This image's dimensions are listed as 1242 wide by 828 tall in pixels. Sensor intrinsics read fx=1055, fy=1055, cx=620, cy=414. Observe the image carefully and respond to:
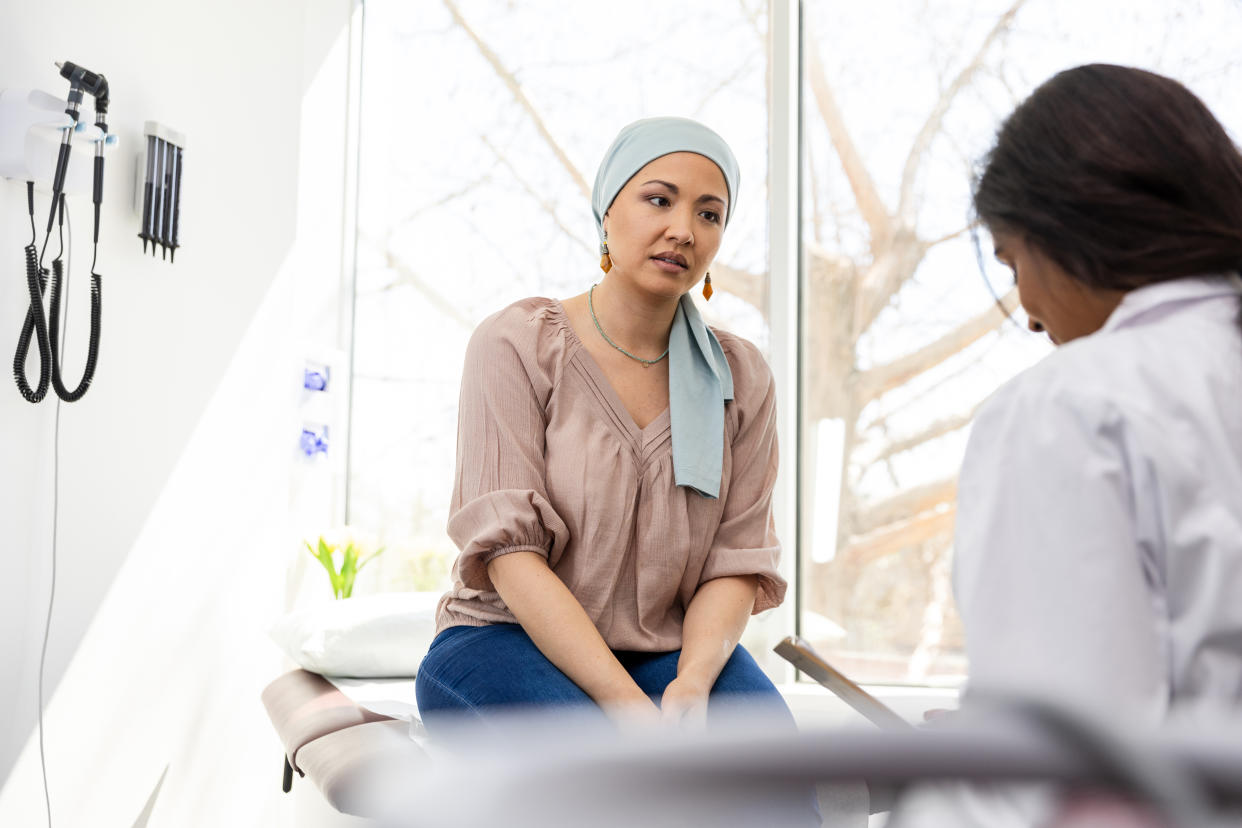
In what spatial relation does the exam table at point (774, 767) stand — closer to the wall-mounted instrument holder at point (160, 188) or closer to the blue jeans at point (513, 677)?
the blue jeans at point (513, 677)

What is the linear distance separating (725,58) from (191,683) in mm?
2176

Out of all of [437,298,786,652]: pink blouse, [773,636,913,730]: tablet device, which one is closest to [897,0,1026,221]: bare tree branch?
[437,298,786,652]: pink blouse

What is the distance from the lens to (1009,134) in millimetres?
832

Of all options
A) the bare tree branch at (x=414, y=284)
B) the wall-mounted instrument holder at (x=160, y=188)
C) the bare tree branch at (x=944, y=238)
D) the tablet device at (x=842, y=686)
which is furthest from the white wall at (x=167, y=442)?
the bare tree branch at (x=944, y=238)

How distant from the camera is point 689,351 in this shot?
1.76 metres

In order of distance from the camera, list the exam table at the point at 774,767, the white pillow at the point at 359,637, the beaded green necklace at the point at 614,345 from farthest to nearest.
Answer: the white pillow at the point at 359,637, the beaded green necklace at the point at 614,345, the exam table at the point at 774,767

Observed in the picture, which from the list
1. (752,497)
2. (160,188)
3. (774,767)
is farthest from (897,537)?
(774,767)

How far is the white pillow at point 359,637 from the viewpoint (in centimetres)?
227

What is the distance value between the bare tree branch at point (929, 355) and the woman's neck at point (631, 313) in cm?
125

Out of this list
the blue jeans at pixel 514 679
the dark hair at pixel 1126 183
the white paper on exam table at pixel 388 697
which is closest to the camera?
the dark hair at pixel 1126 183

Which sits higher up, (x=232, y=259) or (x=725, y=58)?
(x=725, y=58)

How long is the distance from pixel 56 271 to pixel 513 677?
41.6 inches

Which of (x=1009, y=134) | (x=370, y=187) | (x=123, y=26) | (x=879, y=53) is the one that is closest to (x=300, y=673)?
(x=123, y=26)

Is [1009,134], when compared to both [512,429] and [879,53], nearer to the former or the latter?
[512,429]
